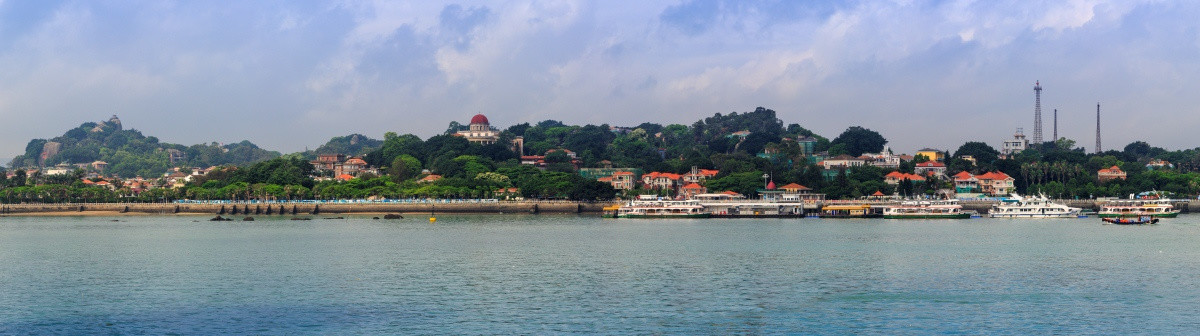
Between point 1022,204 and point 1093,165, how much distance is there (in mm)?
59851

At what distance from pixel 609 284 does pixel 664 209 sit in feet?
194

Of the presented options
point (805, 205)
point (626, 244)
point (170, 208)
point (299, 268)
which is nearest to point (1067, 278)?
point (626, 244)

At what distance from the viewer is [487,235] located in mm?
70750

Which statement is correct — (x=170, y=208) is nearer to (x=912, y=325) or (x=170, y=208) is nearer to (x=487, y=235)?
(x=487, y=235)

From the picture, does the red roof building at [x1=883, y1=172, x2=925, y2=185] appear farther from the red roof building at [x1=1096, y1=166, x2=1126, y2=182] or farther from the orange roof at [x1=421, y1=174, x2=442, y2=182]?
the orange roof at [x1=421, y1=174, x2=442, y2=182]

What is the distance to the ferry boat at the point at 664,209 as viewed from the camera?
9869 cm

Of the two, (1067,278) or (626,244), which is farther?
(626,244)

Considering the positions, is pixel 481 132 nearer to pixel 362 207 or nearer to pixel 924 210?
pixel 362 207

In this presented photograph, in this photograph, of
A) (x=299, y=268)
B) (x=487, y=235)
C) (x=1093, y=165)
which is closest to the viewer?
(x=299, y=268)

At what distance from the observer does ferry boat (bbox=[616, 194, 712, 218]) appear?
9869cm

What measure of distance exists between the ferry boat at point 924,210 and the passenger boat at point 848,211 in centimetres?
323

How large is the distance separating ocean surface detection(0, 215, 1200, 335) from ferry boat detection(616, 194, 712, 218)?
2975cm

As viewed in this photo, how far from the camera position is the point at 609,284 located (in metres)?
39.9

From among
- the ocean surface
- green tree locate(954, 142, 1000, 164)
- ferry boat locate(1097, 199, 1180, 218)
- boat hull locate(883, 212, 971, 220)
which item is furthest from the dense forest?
the ocean surface
